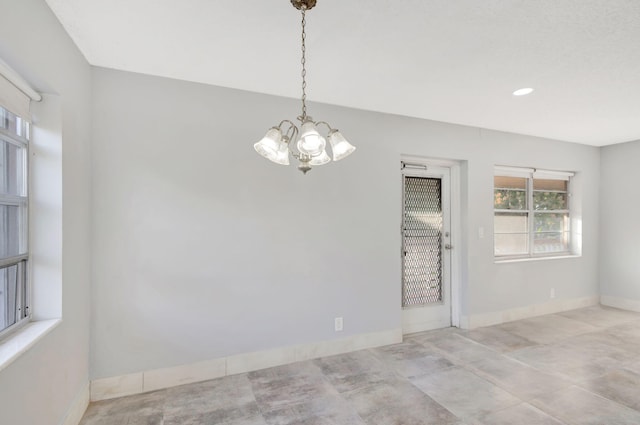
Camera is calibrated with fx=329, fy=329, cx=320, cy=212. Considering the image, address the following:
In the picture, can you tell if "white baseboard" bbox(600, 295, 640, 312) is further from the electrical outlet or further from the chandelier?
the chandelier

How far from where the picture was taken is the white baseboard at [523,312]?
3.97m

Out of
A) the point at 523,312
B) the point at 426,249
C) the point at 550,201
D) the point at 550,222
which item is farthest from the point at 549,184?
the point at 426,249

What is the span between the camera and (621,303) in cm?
483

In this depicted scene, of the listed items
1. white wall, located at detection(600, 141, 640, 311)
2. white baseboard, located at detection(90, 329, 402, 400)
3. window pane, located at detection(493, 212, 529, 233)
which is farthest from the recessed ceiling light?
white wall, located at detection(600, 141, 640, 311)

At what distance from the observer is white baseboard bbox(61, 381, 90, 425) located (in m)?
2.02

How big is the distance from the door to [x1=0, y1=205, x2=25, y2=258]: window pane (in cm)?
327

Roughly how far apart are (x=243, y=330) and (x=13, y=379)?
1.59 meters

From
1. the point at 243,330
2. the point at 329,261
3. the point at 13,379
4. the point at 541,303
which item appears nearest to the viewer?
the point at 13,379

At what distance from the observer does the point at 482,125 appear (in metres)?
3.90

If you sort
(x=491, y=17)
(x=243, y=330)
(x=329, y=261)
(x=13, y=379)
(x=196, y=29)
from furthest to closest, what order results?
(x=329, y=261) → (x=243, y=330) → (x=196, y=29) → (x=491, y=17) → (x=13, y=379)

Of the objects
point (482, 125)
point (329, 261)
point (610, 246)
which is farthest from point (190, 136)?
point (610, 246)

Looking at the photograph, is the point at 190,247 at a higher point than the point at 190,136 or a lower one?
lower

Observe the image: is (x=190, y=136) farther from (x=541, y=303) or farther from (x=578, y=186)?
(x=578, y=186)

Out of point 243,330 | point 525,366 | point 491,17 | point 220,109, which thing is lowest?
point 525,366
